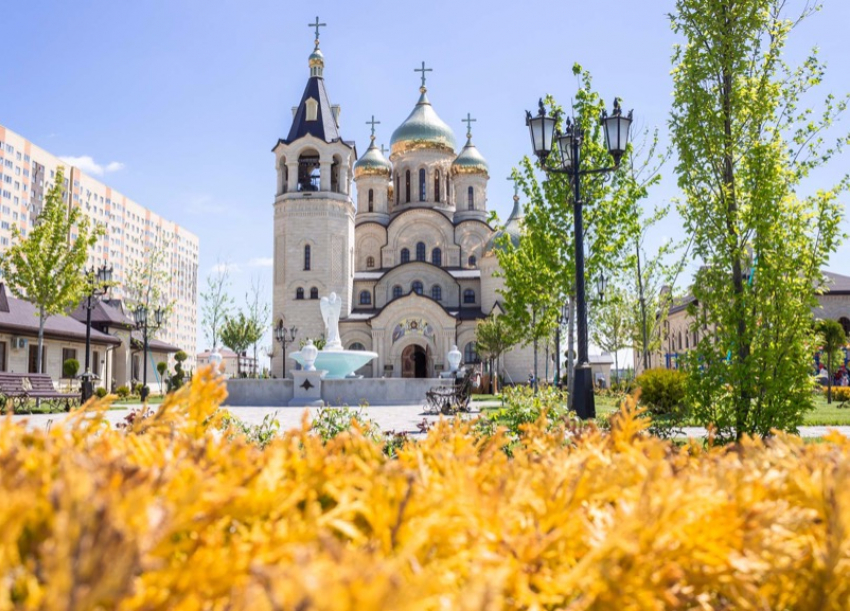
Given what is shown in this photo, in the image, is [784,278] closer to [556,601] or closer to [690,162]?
[690,162]

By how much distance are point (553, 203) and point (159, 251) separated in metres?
38.6

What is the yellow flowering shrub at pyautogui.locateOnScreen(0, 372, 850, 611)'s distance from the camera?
96 cm

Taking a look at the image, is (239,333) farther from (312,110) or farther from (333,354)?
(333,354)

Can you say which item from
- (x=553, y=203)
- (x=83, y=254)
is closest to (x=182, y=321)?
(x=83, y=254)

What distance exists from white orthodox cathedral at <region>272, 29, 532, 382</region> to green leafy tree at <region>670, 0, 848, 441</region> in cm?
2736

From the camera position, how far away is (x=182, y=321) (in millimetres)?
118625

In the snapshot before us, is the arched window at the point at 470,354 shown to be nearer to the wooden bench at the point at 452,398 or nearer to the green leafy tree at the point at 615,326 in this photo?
the green leafy tree at the point at 615,326

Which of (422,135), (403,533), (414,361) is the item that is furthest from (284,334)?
(403,533)

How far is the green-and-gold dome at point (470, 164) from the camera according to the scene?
49.5 meters

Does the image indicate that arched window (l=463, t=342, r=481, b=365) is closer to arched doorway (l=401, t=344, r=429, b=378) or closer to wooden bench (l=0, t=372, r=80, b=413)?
arched doorway (l=401, t=344, r=429, b=378)

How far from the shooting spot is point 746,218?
815 cm

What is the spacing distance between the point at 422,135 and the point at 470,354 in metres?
16.6

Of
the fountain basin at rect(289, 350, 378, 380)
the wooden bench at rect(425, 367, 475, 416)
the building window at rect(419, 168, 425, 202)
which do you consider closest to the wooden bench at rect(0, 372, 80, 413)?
the fountain basin at rect(289, 350, 378, 380)

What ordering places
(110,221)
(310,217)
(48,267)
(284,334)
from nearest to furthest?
(48,267) → (284,334) → (310,217) → (110,221)
